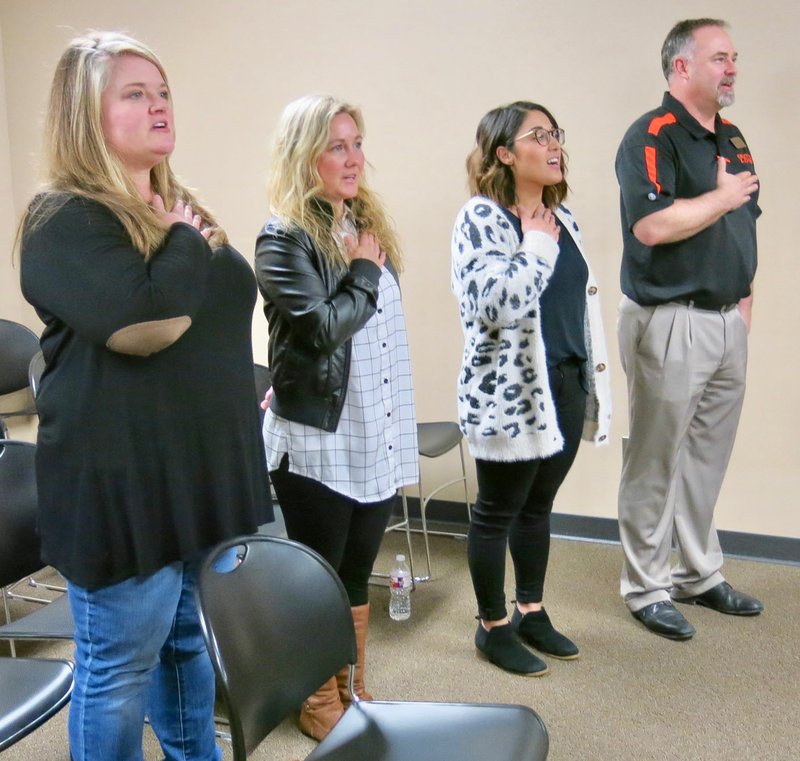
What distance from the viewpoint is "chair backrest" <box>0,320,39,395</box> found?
375cm

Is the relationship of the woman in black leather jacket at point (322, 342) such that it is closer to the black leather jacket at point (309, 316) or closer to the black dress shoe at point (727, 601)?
the black leather jacket at point (309, 316)

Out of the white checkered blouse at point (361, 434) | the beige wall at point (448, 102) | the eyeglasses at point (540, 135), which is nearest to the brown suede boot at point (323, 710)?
the white checkered blouse at point (361, 434)

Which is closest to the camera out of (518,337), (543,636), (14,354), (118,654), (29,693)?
(118,654)

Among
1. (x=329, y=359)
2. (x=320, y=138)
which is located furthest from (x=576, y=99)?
(x=329, y=359)

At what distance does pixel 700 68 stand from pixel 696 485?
4.26ft

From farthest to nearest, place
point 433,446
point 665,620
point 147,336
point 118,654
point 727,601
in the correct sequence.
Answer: point 433,446, point 727,601, point 665,620, point 118,654, point 147,336

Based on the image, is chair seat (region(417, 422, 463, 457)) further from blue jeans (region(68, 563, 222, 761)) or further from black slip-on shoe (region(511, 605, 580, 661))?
blue jeans (region(68, 563, 222, 761))

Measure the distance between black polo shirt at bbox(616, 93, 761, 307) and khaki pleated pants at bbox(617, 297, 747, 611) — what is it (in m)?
0.08

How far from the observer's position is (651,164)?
2.55 meters

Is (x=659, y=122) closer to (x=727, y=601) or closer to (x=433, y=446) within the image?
(x=433, y=446)

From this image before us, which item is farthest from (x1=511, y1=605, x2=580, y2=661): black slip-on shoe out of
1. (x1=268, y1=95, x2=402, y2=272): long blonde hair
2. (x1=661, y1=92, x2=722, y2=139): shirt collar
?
(x1=661, y1=92, x2=722, y2=139): shirt collar

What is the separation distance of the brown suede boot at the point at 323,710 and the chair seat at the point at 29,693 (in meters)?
0.64

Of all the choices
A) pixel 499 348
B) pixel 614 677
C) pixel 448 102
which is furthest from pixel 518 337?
pixel 448 102

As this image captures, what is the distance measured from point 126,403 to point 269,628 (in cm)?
43
